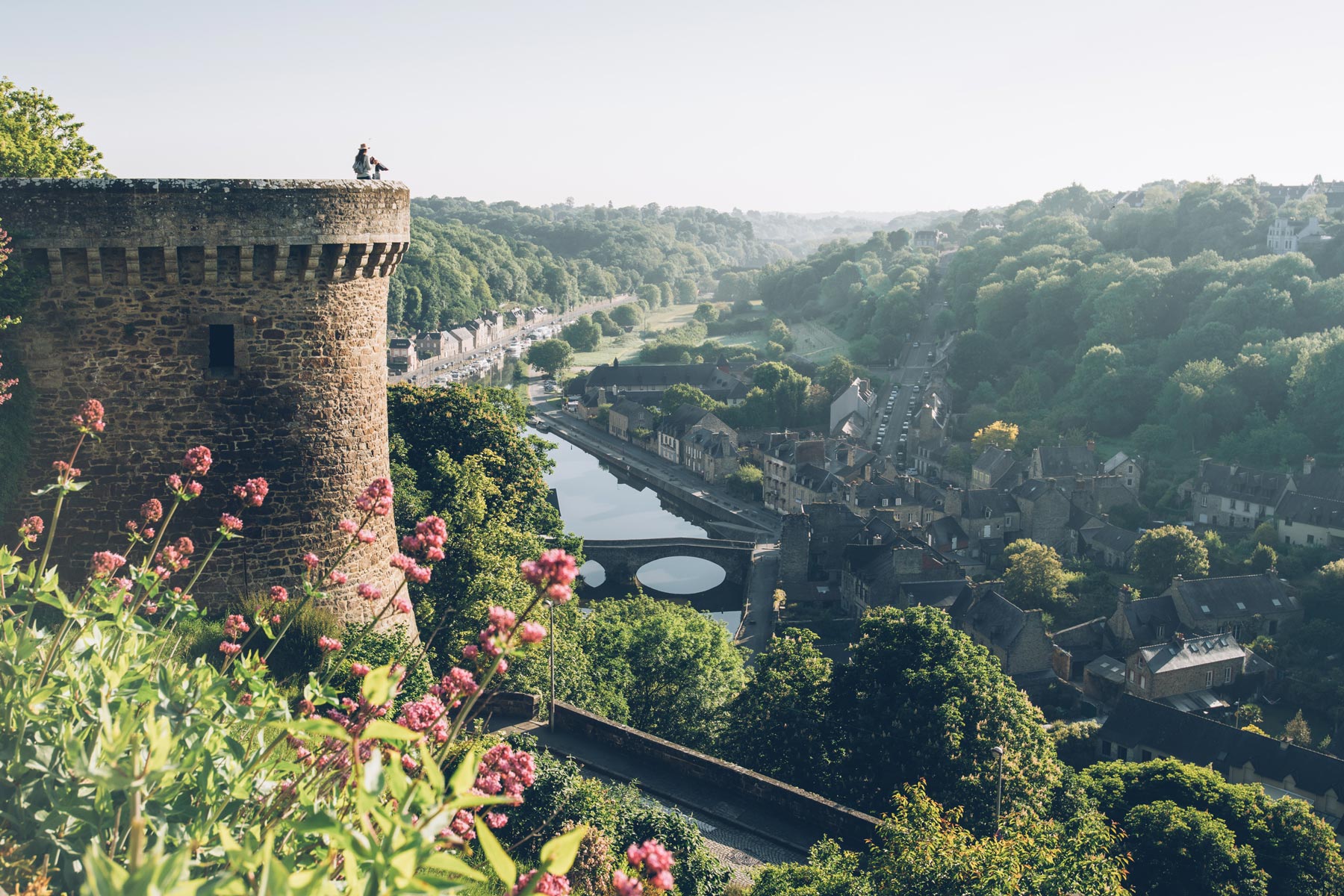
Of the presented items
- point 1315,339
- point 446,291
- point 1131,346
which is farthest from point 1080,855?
point 446,291

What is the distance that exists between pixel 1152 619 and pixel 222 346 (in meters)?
40.7

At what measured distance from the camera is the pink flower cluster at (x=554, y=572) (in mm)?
5016

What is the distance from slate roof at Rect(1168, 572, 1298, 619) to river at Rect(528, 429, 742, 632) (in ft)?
59.1

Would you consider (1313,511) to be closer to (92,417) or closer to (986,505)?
(986,505)

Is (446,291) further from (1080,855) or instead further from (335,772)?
(335,772)

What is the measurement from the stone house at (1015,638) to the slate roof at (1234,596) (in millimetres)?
6540

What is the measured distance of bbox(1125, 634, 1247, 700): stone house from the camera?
39.6 m

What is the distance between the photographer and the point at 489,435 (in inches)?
1113

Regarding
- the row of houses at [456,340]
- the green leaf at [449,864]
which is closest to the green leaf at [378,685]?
the green leaf at [449,864]

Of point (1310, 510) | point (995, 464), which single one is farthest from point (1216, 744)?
point (995, 464)

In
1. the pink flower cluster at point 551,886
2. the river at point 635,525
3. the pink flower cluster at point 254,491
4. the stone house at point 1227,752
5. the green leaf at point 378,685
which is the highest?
the pink flower cluster at point 254,491

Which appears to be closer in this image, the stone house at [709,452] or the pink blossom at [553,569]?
the pink blossom at [553,569]

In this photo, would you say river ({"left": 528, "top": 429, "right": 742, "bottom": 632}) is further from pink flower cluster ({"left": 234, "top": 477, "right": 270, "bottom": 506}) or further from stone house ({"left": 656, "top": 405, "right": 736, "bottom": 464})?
pink flower cluster ({"left": 234, "top": 477, "right": 270, "bottom": 506})

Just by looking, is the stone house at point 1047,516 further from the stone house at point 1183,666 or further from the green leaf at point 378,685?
the green leaf at point 378,685
